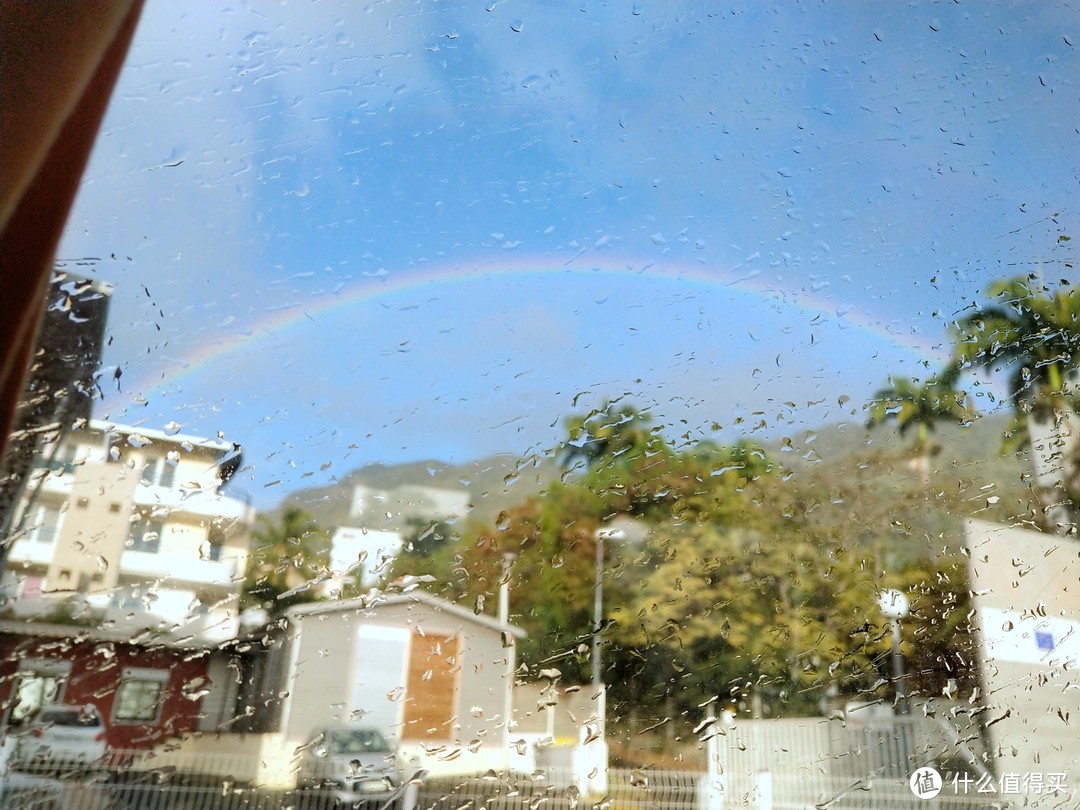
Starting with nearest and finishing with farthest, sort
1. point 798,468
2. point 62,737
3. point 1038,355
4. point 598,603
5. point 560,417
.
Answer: point 62,737 → point 598,603 → point 560,417 → point 1038,355 → point 798,468

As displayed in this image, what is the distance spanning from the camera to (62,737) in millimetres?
539

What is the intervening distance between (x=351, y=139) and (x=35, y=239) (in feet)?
2.19

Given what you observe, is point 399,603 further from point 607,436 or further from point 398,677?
point 607,436

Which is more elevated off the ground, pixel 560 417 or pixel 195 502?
pixel 560 417

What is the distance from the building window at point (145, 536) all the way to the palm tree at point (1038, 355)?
1279mm

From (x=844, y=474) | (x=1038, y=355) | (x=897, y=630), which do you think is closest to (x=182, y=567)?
(x=897, y=630)

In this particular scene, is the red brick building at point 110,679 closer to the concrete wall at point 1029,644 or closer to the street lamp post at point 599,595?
the street lamp post at point 599,595

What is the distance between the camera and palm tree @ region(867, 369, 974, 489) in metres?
1.31

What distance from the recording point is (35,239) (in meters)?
0.36

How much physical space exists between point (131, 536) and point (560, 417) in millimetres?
646

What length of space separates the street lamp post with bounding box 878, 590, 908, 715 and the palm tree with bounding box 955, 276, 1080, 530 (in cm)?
35

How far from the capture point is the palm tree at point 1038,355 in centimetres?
121

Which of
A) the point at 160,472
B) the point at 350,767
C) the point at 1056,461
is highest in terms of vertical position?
the point at 1056,461

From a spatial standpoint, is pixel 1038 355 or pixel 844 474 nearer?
pixel 1038 355
